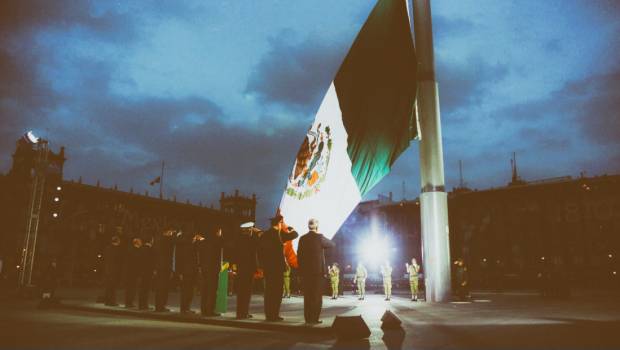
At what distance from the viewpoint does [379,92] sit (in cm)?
1060

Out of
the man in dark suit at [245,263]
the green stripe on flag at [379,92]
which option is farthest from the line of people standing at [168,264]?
the green stripe on flag at [379,92]

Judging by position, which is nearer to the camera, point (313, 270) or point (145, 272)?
point (313, 270)

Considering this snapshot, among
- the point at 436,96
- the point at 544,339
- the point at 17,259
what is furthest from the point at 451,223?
the point at 544,339

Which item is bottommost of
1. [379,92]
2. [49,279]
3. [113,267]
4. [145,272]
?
[49,279]

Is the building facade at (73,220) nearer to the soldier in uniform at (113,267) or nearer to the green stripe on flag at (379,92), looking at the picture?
the soldier in uniform at (113,267)

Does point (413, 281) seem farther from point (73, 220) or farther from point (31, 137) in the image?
point (73, 220)

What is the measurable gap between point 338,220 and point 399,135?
8.41 ft

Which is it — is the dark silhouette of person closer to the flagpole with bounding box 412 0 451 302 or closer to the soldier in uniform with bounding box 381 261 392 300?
the soldier in uniform with bounding box 381 261 392 300

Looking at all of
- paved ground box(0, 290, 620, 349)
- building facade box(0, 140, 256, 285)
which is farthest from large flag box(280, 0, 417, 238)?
building facade box(0, 140, 256, 285)

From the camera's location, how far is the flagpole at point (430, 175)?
14656 millimetres

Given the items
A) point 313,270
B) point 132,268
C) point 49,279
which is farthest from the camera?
point 49,279

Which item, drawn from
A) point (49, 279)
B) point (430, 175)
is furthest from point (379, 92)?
point (49, 279)

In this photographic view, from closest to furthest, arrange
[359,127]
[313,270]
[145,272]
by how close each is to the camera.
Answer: [313,270]
[359,127]
[145,272]

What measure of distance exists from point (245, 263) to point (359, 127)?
3.99 m
